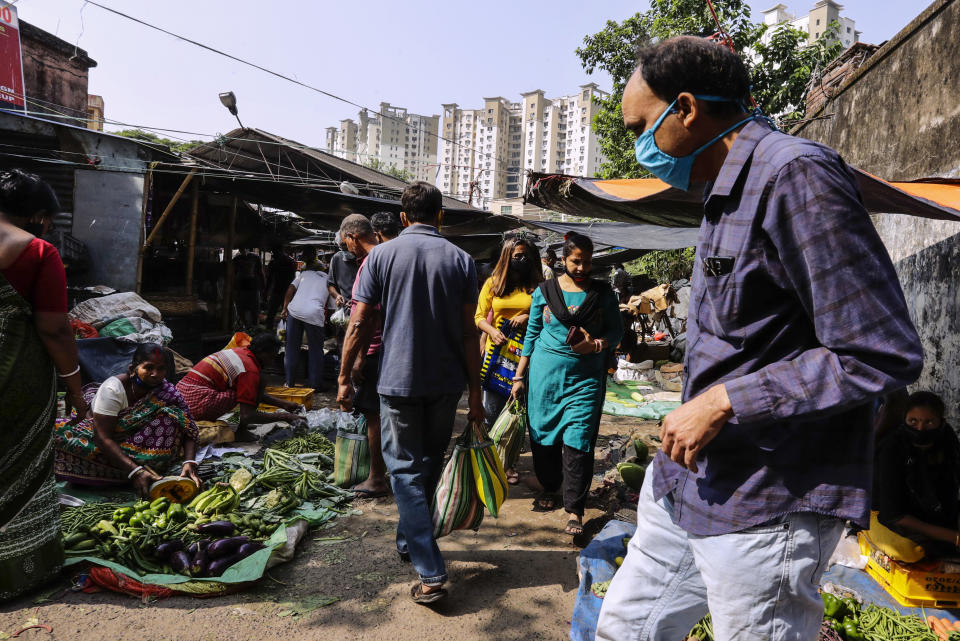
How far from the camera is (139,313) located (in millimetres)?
7242

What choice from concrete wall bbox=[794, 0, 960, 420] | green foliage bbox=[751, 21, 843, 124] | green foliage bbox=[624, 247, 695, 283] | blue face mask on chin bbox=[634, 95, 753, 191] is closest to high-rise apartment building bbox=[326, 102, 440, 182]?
green foliage bbox=[624, 247, 695, 283]

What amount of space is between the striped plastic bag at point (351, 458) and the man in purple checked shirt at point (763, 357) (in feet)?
9.77

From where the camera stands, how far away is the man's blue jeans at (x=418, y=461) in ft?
9.41

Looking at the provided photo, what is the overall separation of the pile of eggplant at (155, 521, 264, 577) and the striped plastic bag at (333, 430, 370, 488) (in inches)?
36.4

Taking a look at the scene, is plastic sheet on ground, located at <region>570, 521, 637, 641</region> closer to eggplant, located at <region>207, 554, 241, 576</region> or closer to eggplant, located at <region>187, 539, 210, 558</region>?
eggplant, located at <region>207, 554, 241, 576</region>

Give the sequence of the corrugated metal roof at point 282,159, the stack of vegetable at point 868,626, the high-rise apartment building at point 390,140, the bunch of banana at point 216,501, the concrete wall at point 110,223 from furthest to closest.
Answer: the high-rise apartment building at point 390,140 < the corrugated metal roof at point 282,159 < the concrete wall at point 110,223 < the bunch of banana at point 216,501 < the stack of vegetable at point 868,626

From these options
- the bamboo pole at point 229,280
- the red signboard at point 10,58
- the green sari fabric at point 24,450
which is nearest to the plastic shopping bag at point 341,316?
the green sari fabric at point 24,450

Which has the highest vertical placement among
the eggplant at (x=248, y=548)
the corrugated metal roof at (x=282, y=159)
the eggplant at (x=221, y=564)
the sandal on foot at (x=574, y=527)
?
the corrugated metal roof at (x=282, y=159)

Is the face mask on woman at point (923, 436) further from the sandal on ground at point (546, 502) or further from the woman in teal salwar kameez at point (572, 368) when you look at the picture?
the sandal on ground at point (546, 502)

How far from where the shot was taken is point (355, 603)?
297 cm

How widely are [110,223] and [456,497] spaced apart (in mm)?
7665

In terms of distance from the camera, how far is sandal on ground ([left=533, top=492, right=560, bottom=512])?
423 cm

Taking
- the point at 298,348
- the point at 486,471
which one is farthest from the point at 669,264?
the point at 486,471

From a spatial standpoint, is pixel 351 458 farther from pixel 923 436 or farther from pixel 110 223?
pixel 110 223
